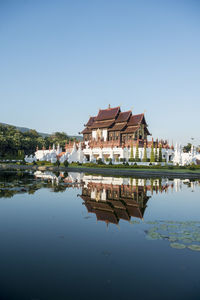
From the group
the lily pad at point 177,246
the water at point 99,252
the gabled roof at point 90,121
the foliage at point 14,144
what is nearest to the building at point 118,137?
the gabled roof at point 90,121

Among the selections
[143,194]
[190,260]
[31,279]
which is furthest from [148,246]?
[143,194]

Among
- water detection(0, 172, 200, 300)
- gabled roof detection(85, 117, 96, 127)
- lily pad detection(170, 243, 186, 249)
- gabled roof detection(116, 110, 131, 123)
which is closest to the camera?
water detection(0, 172, 200, 300)

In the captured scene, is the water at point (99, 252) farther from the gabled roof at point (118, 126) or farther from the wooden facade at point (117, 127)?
the gabled roof at point (118, 126)

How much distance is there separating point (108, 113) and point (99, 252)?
4844cm

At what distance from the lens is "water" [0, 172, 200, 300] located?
4219mm

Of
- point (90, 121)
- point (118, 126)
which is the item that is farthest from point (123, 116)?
point (90, 121)

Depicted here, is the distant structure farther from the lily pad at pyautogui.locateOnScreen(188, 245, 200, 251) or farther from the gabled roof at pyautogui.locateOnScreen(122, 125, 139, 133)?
the lily pad at pyautogui.locateOnScreen(188, 245, 200, 251)

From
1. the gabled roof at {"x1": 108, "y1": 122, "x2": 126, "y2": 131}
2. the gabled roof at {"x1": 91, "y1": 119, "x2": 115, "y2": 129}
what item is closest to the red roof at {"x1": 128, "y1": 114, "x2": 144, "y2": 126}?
the gabled roof at {"x1": 108, "y1": 122, "x2": 126, "y2": 131}

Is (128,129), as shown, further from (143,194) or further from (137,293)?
(137,293)

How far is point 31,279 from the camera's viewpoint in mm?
4484

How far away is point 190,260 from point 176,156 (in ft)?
108

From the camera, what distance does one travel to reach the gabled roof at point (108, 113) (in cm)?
5117

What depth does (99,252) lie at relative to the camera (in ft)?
18.8

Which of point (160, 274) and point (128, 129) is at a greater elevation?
point (128, 129)
